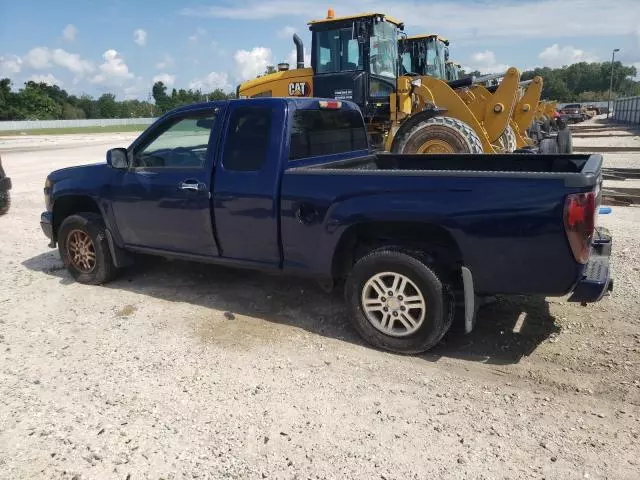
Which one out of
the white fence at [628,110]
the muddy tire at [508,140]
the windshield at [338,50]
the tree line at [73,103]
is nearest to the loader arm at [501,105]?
the muddy tire at [508,140]

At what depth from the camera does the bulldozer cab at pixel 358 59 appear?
11.3m

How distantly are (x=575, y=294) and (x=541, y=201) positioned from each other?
0.73 meters

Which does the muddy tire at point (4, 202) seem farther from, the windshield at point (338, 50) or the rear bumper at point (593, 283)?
the rear bumper at point (593, 283)

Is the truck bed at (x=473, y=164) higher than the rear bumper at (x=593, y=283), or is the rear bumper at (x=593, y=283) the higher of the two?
the truck bed at (x=473, y=164)

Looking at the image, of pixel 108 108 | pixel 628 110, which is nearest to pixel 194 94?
pixel 108 108

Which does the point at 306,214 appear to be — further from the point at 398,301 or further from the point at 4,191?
the point at 4,191

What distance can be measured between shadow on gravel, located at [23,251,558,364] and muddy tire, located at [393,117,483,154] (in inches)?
212

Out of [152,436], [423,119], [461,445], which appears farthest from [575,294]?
[423,119]

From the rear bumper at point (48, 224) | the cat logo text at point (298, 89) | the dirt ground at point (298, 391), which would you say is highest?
the cat logo text at point (298, 89)

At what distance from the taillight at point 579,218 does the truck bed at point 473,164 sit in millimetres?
294

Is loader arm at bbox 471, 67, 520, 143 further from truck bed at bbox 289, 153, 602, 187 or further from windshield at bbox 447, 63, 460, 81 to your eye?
truck bed at bbox 289, 153, 602, 187

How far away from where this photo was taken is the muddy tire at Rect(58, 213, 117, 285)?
573cm

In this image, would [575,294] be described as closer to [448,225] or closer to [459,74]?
[448,225]

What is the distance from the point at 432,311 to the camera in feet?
12.7
